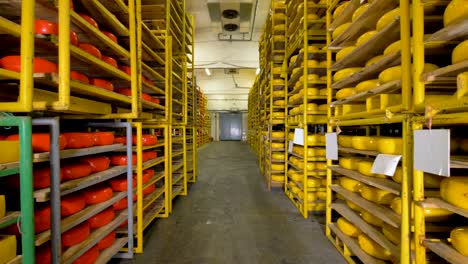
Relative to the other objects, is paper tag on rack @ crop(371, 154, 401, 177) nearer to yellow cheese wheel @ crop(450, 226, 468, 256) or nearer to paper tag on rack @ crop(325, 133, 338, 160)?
yellow cheese wheel @ crop(450, 226, 468, 256)

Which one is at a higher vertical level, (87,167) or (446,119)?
(446,119)

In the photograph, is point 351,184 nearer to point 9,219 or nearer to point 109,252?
point 109,252

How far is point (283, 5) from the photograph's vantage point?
4496 millimetres

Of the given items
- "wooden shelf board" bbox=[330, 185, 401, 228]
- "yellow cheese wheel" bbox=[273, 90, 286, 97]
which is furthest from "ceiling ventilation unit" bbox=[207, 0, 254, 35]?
"wooden shelf board" bbox=[330, 185, 401, 228]

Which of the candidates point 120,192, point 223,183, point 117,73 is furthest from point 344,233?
point 223,183

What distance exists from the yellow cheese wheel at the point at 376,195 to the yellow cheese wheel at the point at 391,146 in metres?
0.36

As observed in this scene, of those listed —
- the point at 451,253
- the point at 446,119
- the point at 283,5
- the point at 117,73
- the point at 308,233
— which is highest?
the point at 283,5

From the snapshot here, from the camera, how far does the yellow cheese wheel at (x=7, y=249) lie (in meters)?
1.00

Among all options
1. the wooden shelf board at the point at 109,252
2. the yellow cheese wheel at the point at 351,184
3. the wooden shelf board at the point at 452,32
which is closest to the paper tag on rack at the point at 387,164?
the yellow cheese wheel at the point at 351,184

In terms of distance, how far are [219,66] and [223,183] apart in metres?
6.52

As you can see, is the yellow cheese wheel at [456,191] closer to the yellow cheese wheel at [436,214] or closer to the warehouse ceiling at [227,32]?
the yellow cheese wheel at [436,214]

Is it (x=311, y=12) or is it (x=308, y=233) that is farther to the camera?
(x=311, y=12)

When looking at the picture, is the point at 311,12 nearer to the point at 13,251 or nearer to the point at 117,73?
the point at 117,73

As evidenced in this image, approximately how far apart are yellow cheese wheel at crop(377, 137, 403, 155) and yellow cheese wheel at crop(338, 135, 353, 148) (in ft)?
1.72
